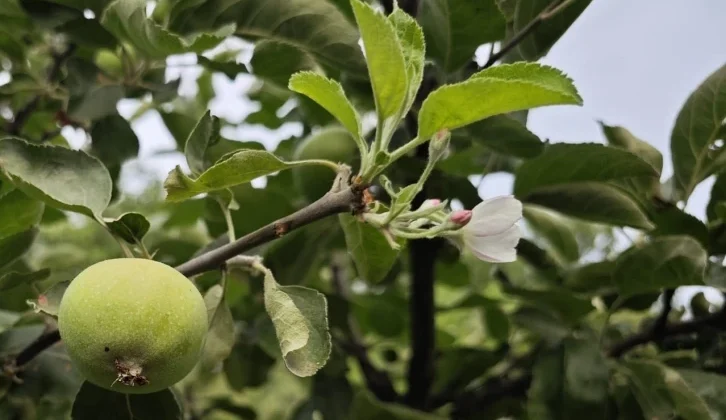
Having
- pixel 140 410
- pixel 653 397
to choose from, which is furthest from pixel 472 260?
pixel 140 410

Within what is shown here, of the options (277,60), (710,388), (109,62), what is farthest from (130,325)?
(109,62)

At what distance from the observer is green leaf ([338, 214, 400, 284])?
0.58m

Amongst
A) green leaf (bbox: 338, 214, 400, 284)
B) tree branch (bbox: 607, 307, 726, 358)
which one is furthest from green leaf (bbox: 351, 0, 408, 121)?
tree branch (bbox: 607, 307, 726, 358)

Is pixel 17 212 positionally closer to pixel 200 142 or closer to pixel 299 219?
pixel 200 142

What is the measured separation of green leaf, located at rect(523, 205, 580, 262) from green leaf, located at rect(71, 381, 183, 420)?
0.57 m

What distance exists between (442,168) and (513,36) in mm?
162

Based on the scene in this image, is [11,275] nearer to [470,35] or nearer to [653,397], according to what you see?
[470,35]

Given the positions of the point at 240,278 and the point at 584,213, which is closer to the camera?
the point at 584,213

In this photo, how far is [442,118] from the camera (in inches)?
18.3

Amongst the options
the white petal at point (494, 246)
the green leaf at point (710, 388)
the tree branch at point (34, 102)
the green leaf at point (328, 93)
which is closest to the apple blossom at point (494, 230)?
the white petal at point (494, 246)

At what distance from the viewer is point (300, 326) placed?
47 cm

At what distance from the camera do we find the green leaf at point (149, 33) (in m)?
0.62

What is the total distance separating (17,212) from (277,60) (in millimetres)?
273

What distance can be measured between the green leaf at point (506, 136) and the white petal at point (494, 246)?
20 cm
